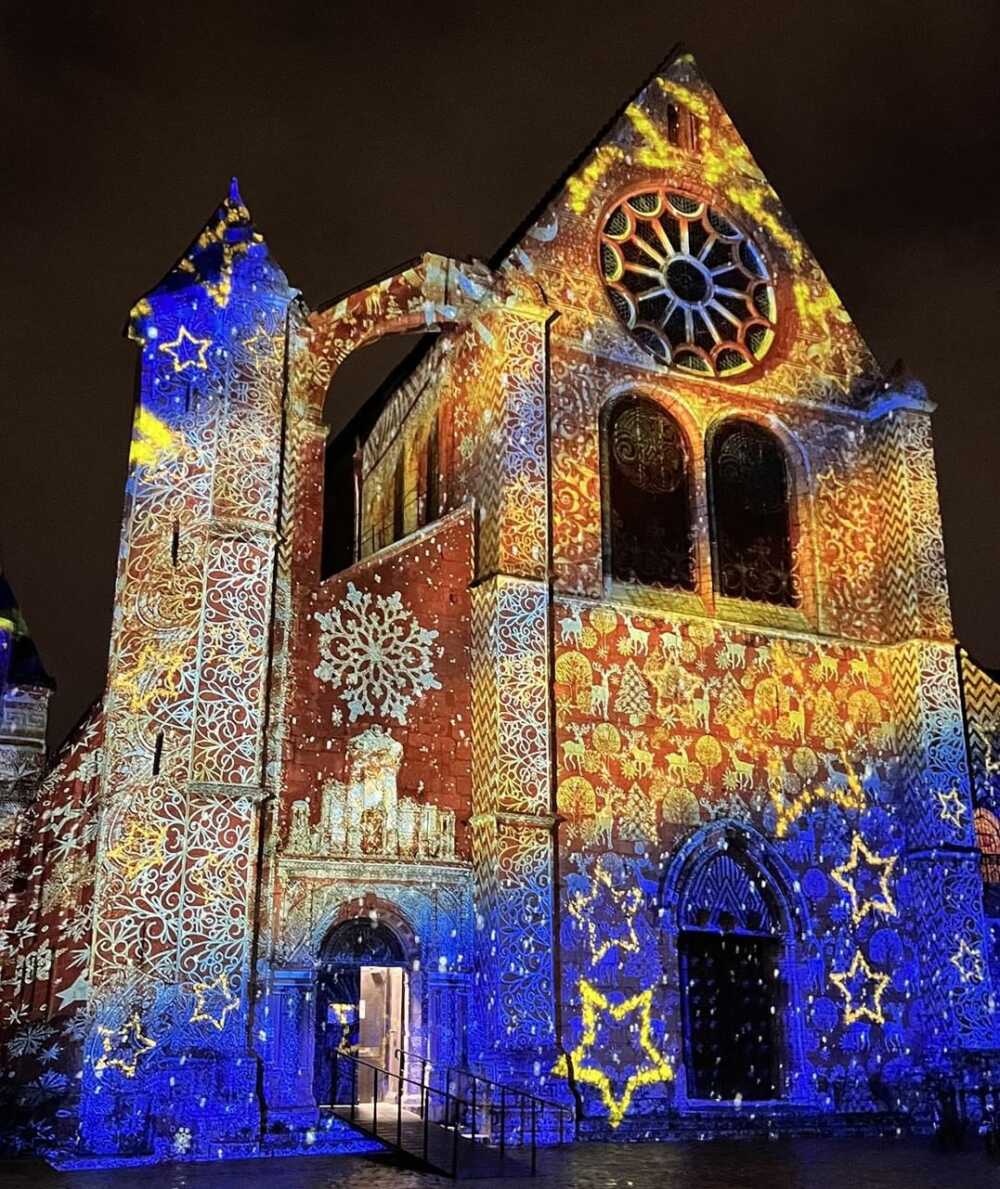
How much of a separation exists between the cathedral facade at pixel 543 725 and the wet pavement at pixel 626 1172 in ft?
3.07

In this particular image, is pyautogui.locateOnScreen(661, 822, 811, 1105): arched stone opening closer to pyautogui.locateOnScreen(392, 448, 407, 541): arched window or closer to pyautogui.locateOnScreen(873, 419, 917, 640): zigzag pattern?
pyautogui.locateOnScreen(873, 419, 917, 640): zigzag pattern

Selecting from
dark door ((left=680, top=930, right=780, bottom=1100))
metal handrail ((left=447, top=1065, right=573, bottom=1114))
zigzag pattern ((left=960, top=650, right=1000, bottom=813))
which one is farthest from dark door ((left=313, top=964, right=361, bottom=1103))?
zigzag pattern ((left=960, top=650, right=1000, bottom=813))

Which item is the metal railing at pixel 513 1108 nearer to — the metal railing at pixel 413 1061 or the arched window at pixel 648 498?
the metal railing at pixel 413 1061

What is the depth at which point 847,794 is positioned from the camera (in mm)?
19328

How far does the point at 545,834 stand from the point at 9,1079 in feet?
22.6

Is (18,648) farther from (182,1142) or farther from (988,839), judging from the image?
(988,839)

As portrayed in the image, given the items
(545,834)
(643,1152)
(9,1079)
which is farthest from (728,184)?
(9,1079)

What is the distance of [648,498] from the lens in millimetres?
19766

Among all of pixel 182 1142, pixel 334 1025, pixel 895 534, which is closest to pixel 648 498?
pixel 895 534

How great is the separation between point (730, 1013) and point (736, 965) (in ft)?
2.17

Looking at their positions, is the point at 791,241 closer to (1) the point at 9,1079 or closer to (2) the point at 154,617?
(2) the point at 154,617

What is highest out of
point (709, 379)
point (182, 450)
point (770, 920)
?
point (709, 379)

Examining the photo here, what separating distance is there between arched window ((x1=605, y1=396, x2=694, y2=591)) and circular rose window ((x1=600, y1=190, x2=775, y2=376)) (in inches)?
45.8

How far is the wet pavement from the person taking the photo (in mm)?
11961
